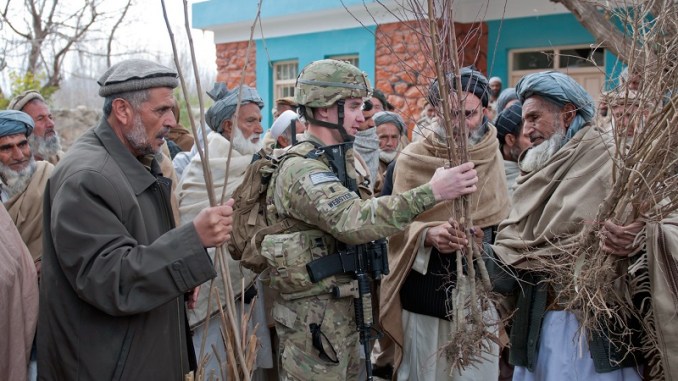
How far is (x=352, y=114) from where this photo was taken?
10.3 feet

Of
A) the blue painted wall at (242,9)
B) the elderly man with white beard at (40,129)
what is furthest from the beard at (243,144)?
the blue painted wall at (242,9)

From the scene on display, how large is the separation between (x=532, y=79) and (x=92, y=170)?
2.11 metres

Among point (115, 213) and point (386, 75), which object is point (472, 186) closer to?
point (115, 213)

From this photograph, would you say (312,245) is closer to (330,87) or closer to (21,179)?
(330,87)

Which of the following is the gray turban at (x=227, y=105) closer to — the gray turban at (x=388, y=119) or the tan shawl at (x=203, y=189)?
the tan shawl at (x=203, y=189)

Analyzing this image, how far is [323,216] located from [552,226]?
108 centimetres

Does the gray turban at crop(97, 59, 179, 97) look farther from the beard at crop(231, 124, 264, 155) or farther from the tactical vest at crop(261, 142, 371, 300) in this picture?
the beard at crop(231, 124, 264, 155)

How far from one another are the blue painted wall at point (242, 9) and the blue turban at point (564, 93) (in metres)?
9.22

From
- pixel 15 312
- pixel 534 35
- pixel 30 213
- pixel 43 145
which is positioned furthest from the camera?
pixel 534 35

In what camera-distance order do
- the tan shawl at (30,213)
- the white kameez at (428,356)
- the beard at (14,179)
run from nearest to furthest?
the white kameez at (428,356) → the tan shawl at (30,213) → the beard at (14,179)

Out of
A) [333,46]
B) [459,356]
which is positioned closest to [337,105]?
[459,356]

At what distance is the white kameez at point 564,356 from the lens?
3.00m

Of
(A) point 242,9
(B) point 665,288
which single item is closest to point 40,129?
(B) point 665,288

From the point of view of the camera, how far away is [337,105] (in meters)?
3.10
